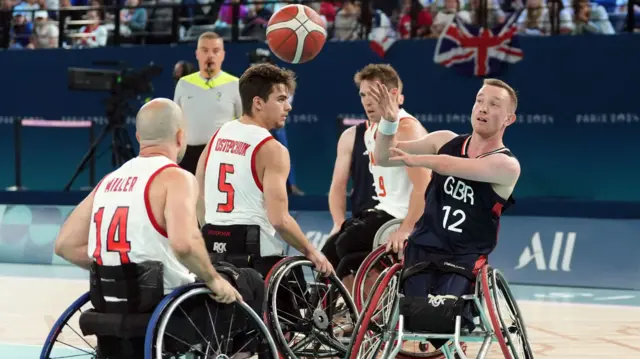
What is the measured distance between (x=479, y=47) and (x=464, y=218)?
7.77m

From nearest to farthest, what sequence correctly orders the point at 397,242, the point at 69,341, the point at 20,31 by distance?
the point at 397,242 < the point at 69,341 < the point at 20,31

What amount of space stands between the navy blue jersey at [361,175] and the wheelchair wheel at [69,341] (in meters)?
1.95

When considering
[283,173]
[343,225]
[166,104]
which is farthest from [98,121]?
[166,104]

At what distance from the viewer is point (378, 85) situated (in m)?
5.90

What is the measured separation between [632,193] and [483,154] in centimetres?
798

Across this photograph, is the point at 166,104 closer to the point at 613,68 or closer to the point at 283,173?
the point at 283,173

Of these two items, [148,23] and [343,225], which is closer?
[343,225]

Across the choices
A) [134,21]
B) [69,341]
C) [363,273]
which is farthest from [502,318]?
[134,21]

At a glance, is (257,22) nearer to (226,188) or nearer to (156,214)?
(226,188)

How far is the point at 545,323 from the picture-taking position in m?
8.88

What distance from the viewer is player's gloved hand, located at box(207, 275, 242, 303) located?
5.08 meters

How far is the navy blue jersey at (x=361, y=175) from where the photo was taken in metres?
7.95

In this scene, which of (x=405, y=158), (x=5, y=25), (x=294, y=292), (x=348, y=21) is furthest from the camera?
(x=5, y=25)

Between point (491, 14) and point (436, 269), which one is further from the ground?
point (491, 14)
